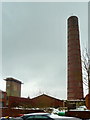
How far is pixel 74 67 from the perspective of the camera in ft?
114

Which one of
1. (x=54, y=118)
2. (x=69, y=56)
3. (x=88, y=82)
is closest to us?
(x=54, y=118)

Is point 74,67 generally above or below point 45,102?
above

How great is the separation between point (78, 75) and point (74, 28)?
375 inches

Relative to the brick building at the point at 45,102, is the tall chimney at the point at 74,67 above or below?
above

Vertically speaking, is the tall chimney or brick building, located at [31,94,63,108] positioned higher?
the tall chimney

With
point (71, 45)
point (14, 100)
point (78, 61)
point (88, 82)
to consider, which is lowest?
point (14, 100)

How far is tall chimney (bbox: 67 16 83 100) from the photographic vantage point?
112 ft

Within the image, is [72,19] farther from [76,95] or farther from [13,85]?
[13,85]

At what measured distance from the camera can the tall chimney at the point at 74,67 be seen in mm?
34125

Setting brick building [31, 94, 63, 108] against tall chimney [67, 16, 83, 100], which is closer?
tall chimney [67, 16, 83, 100]

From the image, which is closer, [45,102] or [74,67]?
[74,67]

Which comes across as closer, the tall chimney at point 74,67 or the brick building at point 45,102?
the tall chimney at point 74,67

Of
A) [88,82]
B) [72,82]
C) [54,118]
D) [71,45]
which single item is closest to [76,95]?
[72,82]

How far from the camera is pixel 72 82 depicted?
113ft
